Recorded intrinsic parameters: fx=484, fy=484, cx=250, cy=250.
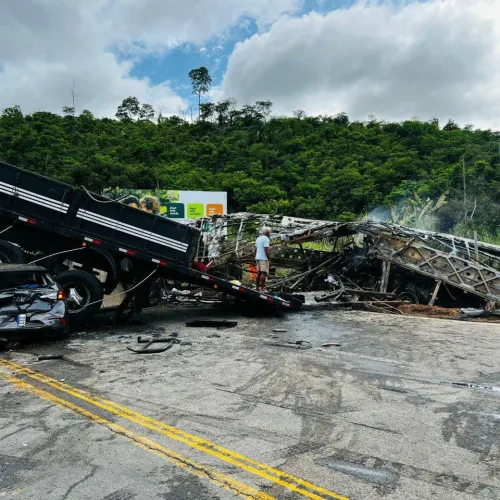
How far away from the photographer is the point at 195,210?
3309 centimetres

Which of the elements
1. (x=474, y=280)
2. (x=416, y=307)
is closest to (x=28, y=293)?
(x=416, y=307)

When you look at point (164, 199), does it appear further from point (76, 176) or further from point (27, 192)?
point (27, 192)

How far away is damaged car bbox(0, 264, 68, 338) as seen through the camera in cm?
783

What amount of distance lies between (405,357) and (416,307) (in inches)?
231

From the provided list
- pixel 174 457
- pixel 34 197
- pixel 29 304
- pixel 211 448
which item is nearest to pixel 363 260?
pixel 34 197

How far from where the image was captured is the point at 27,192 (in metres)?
9.60

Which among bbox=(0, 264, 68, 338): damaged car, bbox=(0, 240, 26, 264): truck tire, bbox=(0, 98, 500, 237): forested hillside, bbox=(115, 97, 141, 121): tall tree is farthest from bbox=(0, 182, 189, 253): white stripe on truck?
bbox=(115, 97, 141, 121): tall tree

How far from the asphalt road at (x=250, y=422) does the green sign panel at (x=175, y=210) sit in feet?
79.1

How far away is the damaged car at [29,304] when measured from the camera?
7832 millimetres

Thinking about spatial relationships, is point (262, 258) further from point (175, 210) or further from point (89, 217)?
point (175, 210)

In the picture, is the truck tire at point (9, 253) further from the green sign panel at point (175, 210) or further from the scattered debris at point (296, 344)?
the green sign panel at point (175, 210)

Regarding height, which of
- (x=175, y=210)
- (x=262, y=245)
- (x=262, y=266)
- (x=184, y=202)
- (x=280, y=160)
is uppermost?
(x=280, y=160)

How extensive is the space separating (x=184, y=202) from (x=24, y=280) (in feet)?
80.1

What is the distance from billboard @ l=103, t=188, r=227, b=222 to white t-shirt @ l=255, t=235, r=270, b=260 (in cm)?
1920
